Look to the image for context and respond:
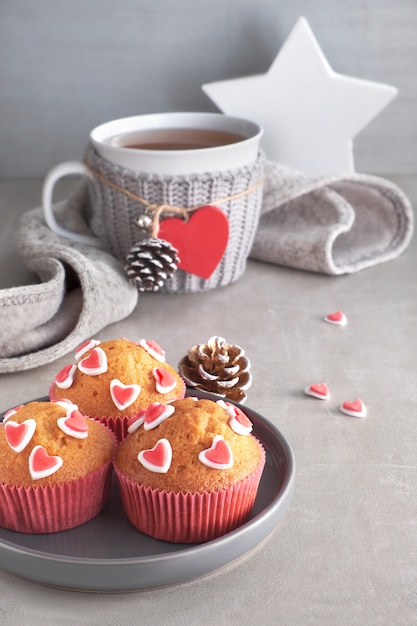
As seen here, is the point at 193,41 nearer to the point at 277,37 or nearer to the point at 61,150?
the point at 277,37

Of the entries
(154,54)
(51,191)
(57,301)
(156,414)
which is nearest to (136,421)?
(156,414)

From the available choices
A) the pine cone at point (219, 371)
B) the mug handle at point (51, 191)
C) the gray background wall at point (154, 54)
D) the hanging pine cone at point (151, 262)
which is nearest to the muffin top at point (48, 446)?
the pine cone at point (219, 371)

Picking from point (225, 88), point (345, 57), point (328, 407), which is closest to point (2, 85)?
point (225, 88)

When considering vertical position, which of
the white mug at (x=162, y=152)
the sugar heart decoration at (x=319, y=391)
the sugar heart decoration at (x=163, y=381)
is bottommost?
the sugar heart decoration at (x=319, y=391)

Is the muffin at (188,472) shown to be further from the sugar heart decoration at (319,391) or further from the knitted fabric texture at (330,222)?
the knitted fabric texture at (330,222)

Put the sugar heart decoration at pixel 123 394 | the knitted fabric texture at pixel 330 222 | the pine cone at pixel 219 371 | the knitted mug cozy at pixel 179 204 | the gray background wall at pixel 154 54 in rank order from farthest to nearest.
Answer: the gray background wall at pixel 154 54, the knitted fabric texture at pixel 330 222, the knitted mug cozy at pixel 179 204, the pine cone at pixel 219 371, the sugar heart decoration at pixel 123 394

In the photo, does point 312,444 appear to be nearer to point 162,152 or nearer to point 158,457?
point 158,457

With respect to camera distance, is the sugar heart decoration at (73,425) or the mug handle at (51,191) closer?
the sugar heart decoration at (73,425)
